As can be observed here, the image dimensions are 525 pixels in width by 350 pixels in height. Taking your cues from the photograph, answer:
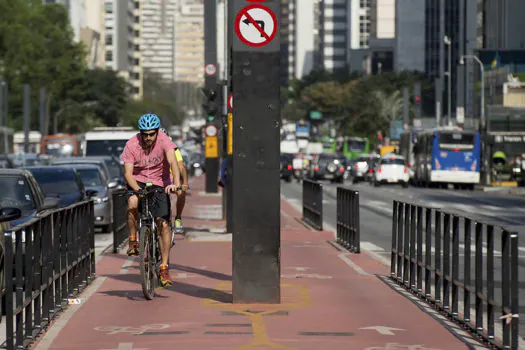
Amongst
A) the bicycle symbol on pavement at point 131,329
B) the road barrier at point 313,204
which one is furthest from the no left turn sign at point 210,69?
the bicycle symbol on pavement at point 131,329

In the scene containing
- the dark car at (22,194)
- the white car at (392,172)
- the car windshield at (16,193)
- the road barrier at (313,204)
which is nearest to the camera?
the dark car at (22,194)

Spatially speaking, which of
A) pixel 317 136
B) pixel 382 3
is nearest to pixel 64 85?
pixel 382 3

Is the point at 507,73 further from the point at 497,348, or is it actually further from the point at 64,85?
the point at 497,348

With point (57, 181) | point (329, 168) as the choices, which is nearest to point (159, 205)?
point (57, 181)

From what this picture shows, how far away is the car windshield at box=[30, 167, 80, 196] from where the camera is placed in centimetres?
2647

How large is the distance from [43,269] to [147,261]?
1965mm

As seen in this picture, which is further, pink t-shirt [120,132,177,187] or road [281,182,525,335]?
road [281,182,525,335]

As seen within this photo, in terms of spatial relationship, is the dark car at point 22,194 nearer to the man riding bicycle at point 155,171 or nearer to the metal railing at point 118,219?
the metal railing at point 118,219

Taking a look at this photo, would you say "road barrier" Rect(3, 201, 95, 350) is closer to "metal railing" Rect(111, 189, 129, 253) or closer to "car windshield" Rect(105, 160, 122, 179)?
"metal railing" Rect(111, 189, 129, 253)

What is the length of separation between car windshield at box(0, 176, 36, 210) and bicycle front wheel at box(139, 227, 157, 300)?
4633 millimetres

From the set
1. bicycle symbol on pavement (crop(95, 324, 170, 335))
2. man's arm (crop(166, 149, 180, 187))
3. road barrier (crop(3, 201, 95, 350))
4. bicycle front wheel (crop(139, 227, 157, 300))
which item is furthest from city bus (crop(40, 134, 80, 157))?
bicycle symbol on pavement (crop(95, 324, 170, 335))

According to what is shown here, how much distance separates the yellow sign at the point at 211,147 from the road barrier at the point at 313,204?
55.5 feet

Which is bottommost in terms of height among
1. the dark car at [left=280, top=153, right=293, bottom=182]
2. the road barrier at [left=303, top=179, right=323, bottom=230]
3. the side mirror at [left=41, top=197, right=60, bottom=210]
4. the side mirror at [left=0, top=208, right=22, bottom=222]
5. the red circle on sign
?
the dark car at [left=280, top=153, right=293, bottom=182]

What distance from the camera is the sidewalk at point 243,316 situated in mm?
10836
